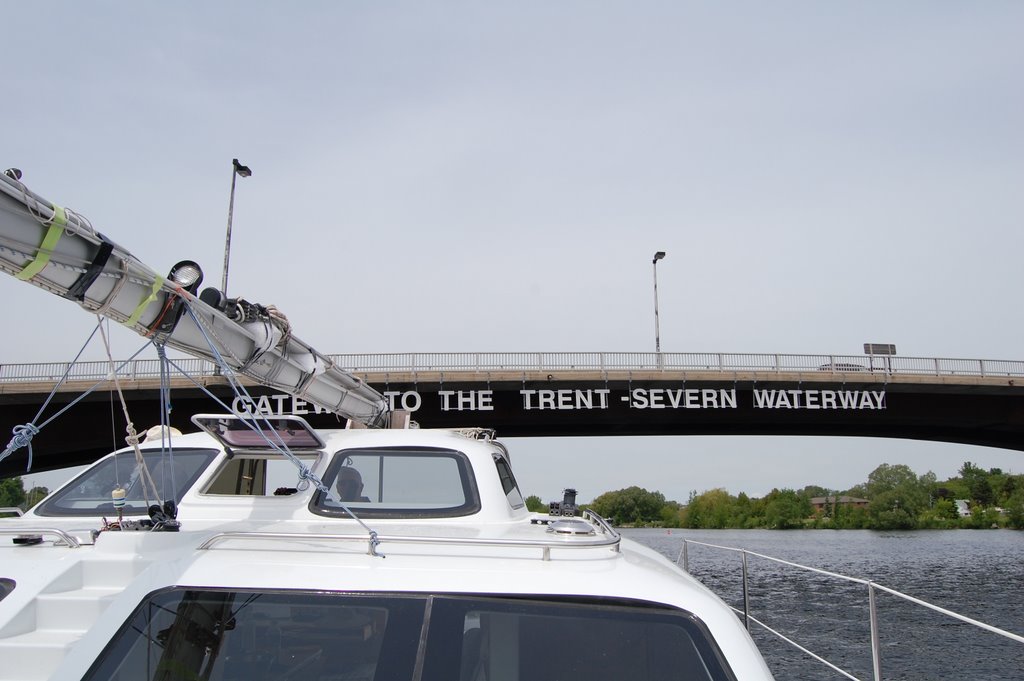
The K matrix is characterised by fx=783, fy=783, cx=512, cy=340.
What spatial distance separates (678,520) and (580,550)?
10079 centimetres

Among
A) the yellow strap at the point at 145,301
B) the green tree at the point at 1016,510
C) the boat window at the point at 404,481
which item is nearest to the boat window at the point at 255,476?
the boat window at the point at 404,481

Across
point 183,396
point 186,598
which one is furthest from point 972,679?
point 183,396

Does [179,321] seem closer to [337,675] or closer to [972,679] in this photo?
[337,675]

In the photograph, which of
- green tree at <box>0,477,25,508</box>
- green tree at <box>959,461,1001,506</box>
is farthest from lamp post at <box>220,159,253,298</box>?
green tree at <box>959,461,1001,506</box>

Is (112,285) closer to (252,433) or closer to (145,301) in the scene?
(145,301)

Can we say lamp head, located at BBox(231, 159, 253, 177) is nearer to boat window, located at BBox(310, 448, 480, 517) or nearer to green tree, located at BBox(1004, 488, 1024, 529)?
boat window, located at BBox(310, 448, 480, 517)

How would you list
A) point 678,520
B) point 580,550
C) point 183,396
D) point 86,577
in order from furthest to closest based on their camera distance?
point 678,520, point 183,396, point 86,577, point 580,550

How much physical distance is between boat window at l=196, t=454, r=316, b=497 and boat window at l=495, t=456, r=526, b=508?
1.65 meters

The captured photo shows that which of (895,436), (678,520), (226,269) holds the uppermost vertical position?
(226,269)

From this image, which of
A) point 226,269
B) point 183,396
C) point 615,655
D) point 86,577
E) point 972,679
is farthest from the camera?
point 226,269

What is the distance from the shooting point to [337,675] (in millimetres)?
2553

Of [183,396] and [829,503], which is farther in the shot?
[829,503]

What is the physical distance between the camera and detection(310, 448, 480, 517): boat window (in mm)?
6016

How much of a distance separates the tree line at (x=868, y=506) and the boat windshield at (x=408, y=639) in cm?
7278
